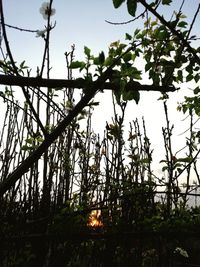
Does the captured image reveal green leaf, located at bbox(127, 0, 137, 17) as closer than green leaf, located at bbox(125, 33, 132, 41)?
Yes

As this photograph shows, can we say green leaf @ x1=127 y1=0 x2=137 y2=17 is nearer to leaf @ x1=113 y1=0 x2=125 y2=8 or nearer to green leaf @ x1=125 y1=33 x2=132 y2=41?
leaf @ x1=113 y1=0 x2=125 y2=8

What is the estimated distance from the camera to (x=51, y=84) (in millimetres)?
763

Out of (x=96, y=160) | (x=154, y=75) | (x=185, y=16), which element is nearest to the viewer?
(x=154, y=75)

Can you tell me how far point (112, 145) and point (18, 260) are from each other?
1954 mm

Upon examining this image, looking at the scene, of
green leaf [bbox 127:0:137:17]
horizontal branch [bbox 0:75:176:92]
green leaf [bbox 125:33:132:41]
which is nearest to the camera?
horizontal branch [bbox 0:75:176:92]

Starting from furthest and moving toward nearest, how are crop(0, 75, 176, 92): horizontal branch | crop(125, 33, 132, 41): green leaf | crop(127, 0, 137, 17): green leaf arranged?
crop(125, 33, 132, 41): green leaf < crop(127, 0, 137, 17): green leaf < crop(0, 75, 176, 92): horizontal branch

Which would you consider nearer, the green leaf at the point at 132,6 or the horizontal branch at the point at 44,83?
the horizontal branch at the point at 44,83

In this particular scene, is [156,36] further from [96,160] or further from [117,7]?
[96,160]

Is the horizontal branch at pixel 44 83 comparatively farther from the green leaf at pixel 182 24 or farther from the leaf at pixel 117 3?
the green leaf at pixel 182 24

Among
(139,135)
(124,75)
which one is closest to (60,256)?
(139,135)

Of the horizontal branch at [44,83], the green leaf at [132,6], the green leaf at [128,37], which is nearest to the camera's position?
the horizontal branch at [44,83]

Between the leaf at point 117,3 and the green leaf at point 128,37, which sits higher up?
the green leaf at point 128,37

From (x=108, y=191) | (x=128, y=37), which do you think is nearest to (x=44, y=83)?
(x=128, y=37)

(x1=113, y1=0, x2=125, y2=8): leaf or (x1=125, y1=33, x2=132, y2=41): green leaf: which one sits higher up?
(x1=125, y1=33, x2=132, y2=41): green leaf
